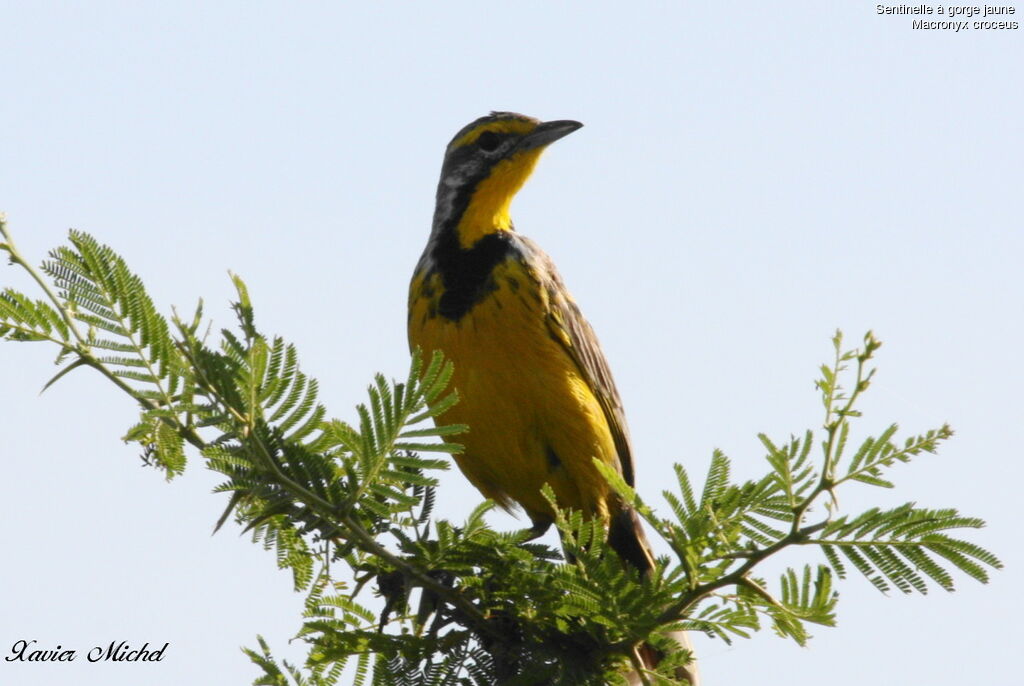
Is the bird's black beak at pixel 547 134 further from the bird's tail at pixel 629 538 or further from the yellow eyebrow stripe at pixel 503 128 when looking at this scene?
the bird's tail at pixel 629 538

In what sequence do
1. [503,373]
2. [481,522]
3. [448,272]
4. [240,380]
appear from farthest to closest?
[448,272], [503,373], [481,522], [240,380]

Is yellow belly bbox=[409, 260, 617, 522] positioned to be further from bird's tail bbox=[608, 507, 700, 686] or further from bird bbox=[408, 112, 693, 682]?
bird's tail bbox=[608, 507, 700, 686]

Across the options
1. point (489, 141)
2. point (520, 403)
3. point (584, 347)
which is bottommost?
point (520, 403)

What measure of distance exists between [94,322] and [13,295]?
11.5 inches

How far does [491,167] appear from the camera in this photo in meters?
7.97

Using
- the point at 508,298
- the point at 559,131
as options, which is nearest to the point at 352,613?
the point at 508,298

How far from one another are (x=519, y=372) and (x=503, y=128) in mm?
2241

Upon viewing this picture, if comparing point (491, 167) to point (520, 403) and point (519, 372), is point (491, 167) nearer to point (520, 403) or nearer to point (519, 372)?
point (519, 372)

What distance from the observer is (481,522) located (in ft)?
14.0

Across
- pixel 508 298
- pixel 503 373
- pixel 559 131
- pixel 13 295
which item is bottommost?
pixel 13 295

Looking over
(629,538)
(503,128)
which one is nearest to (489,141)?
(503,128)

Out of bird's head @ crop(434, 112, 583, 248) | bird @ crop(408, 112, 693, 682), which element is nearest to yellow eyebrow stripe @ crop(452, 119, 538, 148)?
bird's head @ crop(434, 112, 583, 248)

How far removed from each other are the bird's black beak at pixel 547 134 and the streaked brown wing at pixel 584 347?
846 mm

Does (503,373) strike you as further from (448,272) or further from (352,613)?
(352,613)
